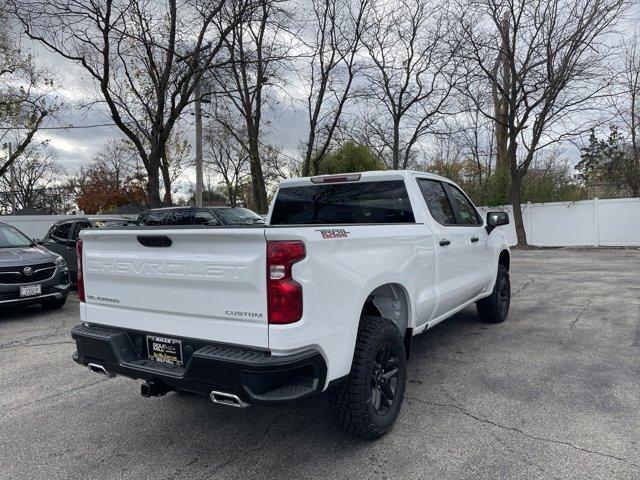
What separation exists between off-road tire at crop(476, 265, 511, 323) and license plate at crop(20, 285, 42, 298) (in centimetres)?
694

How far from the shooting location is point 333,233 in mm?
2781

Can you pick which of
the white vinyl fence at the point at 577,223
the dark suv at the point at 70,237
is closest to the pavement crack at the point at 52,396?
the dark suv at the point at 70,237

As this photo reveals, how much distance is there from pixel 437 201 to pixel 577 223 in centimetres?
1750

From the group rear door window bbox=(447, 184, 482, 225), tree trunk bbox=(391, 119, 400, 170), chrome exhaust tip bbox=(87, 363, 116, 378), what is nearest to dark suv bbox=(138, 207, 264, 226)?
rear door window bbox=(447, 184, 482, 225)

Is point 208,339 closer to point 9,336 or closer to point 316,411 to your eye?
Result: point 316,411

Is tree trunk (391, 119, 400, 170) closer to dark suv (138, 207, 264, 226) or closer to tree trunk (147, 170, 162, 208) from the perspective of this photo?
tree trunk (147, 170, 162, 208)

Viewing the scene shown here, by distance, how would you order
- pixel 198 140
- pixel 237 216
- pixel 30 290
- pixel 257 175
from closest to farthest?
pixel 30 290, pixel 237 216, pixel 198 140, pixel 257 175

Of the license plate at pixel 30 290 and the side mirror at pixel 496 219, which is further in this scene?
the license plate at pixel 30 290

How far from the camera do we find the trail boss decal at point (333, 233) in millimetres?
2701

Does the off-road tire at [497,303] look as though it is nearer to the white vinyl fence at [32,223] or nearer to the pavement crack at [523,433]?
the pavement crack at [523,433]

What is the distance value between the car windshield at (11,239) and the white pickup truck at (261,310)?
20.3 ft

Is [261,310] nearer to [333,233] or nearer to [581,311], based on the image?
[333,233]

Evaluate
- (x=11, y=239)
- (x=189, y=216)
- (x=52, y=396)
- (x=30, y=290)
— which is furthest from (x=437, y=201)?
(x=11, y=239)

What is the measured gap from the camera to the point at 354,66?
20578 millimetres
